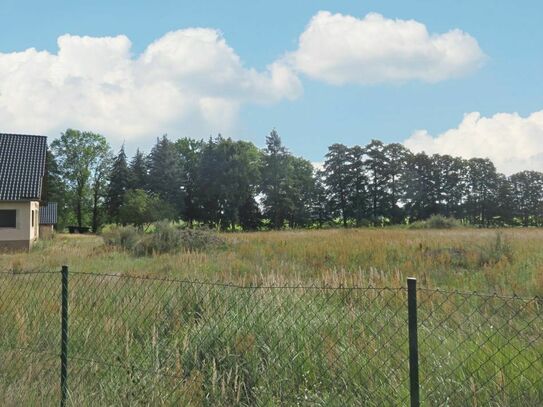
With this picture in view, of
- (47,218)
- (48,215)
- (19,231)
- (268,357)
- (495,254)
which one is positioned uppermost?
(48,215)

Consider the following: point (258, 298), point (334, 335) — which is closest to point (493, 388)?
point (334, 335)

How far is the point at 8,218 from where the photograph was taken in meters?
26.8

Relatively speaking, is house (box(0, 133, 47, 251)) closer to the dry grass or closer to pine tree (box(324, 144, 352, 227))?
the dry grass

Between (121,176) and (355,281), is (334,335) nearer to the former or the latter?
(355,281)

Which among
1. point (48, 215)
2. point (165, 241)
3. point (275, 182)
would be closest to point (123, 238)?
point (165, 241)

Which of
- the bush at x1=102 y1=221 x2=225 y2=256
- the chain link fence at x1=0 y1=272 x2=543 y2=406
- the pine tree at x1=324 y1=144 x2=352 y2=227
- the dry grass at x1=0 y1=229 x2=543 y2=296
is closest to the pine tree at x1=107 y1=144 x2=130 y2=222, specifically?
the pine tree at x1=324 y1=144 x2=352 y2=227

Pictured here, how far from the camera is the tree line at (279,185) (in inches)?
2534

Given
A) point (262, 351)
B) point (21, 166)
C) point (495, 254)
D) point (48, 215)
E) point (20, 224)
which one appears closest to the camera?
point (262, 351)

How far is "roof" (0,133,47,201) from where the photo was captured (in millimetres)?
26500

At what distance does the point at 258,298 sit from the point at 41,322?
2808 mm

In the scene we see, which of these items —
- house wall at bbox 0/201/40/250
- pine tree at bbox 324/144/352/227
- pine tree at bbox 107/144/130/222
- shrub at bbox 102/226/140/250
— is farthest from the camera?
pine tree at bbox 324/144/352/227

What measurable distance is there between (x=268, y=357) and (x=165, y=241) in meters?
17.6

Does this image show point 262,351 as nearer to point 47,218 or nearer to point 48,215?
point 47,218

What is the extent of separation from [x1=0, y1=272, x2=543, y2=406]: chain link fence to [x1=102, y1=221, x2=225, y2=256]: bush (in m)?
14.4
